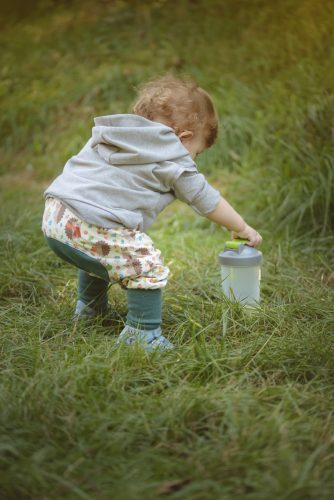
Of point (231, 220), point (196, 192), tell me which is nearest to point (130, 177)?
point (196, 192)

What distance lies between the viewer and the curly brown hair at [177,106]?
6.84ft

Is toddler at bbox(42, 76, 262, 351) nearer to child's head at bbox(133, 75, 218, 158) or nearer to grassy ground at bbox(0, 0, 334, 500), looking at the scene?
child's head at bbox(133, 75, 218, 158)

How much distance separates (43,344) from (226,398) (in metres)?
0.69

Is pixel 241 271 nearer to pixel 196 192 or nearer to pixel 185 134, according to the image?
pixel 196 192

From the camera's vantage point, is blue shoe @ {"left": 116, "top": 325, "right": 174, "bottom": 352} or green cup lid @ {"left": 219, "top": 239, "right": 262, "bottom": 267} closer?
blue shoe @ {"left": 116, "top": 325, "right": 174, "bottom": 352}

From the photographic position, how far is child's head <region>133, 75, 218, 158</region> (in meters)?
2.08

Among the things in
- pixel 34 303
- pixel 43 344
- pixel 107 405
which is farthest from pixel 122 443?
pixel 34 303

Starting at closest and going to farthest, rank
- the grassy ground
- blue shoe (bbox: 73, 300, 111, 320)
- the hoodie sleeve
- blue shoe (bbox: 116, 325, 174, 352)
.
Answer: the grassy ground < blue shoe (bbox: 116, 325, 174, 352) < the hoodie sleeve < blue shoe (bbox: 73, 300, 111, 320)

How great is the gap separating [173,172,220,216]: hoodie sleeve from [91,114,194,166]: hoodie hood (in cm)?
6

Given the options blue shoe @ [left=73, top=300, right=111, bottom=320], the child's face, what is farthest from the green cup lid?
blue shoe @ [left=73, top=300, right=111, bottom=320]

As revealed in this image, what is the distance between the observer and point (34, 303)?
95.1 inches

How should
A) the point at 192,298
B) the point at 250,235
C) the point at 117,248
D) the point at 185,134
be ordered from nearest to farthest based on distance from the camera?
the point at 117,248
the point at 185,134
the point at 250,235
the point at 192,298

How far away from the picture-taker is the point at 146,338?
2.02m

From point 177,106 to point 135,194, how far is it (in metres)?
0.35
